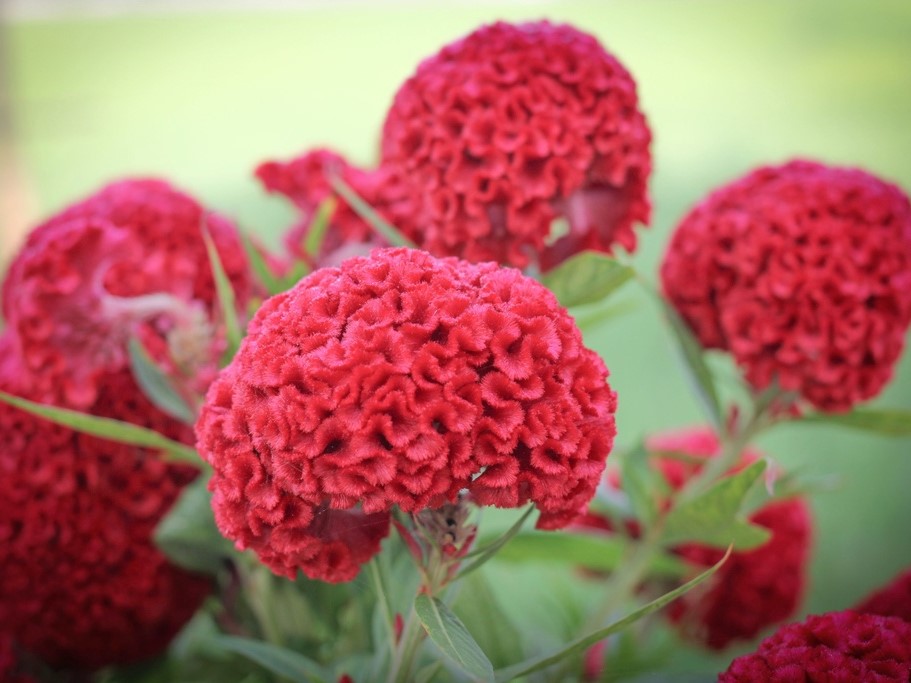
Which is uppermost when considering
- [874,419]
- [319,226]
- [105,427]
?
[319,226]

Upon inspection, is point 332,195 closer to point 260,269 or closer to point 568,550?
point 260,269

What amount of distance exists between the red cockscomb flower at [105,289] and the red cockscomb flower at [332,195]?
10 centimetres

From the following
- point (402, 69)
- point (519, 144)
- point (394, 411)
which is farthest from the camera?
point (402, 69)

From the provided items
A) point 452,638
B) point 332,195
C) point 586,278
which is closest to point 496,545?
point 452,638

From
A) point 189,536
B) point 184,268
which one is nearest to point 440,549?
point 189,536

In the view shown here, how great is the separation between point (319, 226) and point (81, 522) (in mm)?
430

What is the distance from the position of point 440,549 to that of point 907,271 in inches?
24.1

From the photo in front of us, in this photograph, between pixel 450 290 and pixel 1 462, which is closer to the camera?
pixel 450 290

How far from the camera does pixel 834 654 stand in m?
0.68

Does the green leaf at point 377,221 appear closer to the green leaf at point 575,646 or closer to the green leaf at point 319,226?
the green leaf at point 319,226

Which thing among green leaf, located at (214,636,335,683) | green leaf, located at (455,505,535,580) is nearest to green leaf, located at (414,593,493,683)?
green leaf, located at (455,505,535,580)

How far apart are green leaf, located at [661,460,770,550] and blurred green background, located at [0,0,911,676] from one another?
158cm

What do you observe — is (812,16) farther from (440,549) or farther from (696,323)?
(440,549)

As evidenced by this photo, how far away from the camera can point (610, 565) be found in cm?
110
